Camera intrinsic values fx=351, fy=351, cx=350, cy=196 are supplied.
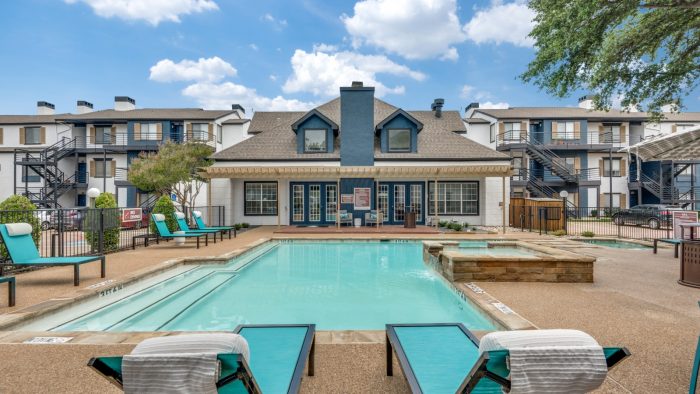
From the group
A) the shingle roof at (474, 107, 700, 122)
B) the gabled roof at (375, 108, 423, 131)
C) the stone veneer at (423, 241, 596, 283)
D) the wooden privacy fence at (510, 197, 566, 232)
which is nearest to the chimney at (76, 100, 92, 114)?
the gabled roof at (375, 108, 423, 131)

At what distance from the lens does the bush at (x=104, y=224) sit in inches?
354

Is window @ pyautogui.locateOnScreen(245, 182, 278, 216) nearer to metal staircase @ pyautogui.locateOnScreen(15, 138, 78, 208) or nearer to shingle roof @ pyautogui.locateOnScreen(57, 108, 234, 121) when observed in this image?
shingle roof @ pyautogui.locateOnScreen(57, 108, 234, 121)

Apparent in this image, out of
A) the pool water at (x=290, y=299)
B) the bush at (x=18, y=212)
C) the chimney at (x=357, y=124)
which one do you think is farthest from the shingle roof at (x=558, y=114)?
the bush at (x=18, y=212)

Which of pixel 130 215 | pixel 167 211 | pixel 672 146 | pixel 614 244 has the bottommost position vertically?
pixel 614 244

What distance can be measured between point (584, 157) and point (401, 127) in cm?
1757

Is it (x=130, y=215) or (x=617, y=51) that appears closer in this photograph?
(x=617, y=51)

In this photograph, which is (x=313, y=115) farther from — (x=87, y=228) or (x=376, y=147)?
(x=87, y=228)

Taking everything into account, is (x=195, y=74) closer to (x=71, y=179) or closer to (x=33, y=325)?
(x=71, y=179)

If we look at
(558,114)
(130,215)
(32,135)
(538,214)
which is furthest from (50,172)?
(558,114)

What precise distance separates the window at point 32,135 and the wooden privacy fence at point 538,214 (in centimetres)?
3629

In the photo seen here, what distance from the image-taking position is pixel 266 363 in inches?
107

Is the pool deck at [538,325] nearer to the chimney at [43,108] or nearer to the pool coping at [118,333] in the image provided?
the pool coping at [118,333]

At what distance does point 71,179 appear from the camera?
27.3m

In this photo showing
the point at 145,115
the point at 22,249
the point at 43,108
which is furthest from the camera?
the point at 43,108
